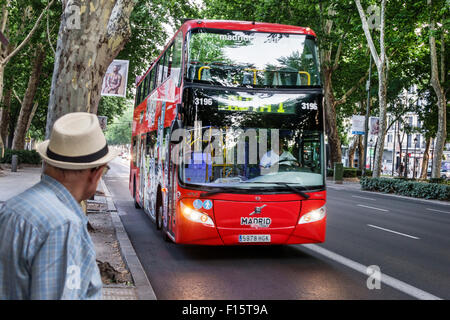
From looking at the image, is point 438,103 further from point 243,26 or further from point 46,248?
point 46,248

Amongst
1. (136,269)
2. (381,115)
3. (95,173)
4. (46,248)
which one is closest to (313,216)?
(136,269)

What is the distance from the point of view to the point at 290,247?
381 inches

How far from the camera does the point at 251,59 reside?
8.52 m

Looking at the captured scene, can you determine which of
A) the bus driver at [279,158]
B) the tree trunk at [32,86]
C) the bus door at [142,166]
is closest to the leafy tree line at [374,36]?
the tree trunk at [32,86]

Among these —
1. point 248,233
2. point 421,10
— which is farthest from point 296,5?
point 248,233

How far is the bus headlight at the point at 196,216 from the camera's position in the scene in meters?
7.87

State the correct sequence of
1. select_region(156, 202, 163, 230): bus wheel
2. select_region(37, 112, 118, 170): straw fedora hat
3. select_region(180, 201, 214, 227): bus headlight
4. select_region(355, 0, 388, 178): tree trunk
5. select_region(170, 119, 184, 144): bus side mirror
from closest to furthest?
select_region(37, 112, 118, 170): straw fedora hat → select_region(180, 201, 214, 227): bus headlight → select_region(170, 119, 184, 144): bus side mirror → select_region(156, 202, 163, 230): bus wheel → select_region(355, 0, 388, 178): tree trunk

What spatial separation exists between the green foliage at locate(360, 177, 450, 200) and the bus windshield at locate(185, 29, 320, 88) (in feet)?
60.0

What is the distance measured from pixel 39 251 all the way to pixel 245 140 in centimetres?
639

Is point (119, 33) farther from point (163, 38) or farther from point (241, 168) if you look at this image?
point (163, 38)

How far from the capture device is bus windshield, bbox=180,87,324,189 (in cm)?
795

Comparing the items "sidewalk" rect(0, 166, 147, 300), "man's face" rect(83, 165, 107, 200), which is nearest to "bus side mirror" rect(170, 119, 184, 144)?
"sidewalk" rect(0, 166, 147, 300)

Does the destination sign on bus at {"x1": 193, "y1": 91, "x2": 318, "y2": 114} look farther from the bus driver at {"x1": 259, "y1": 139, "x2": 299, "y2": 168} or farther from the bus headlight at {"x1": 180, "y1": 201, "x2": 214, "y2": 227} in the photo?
the bus headlight at {"x1": 180, "y1": 201, "x2": 214, "y2": 227}

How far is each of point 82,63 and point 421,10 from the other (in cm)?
2436
